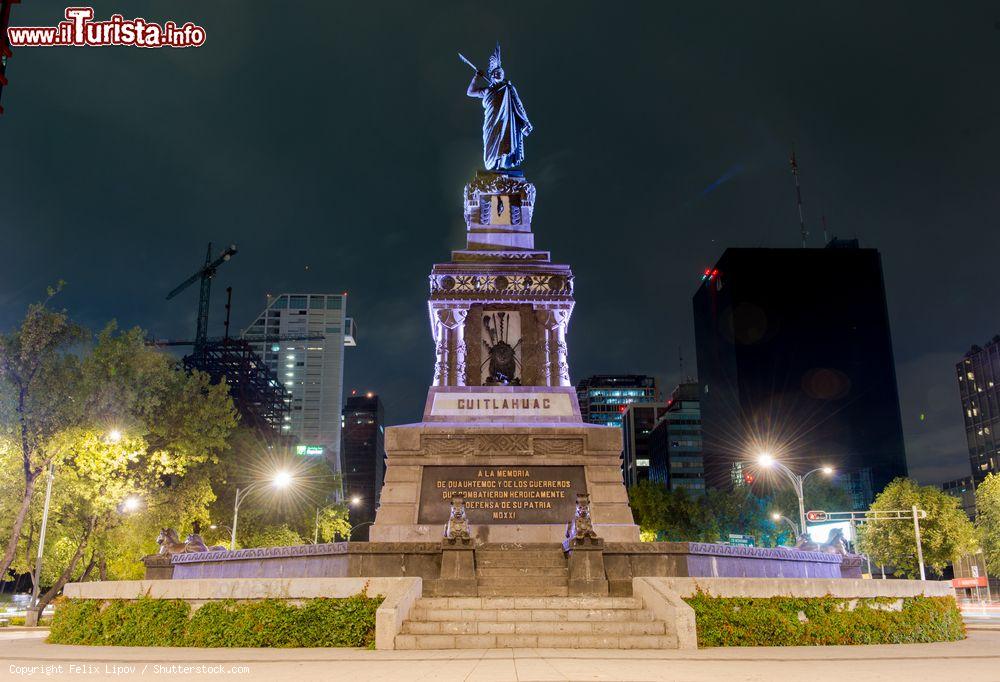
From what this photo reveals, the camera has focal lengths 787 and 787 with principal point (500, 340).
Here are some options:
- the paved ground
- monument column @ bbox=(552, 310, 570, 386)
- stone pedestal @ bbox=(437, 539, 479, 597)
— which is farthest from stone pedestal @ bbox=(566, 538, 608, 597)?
monument column @ bbox=(552, 310, 570, 386)

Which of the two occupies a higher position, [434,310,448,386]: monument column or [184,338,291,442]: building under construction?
[184,338,291,442]: building under construction

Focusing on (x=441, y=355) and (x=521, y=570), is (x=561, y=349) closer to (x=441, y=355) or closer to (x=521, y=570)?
(x=441, y=355)

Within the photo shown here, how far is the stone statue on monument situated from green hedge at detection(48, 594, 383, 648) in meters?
22.4

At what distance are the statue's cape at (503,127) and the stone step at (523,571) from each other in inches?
762

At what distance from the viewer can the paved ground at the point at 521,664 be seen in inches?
415

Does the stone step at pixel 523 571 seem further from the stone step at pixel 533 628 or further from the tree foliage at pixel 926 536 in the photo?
the tree foliage at pixel 926 536

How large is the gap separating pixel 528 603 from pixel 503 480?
6.75m

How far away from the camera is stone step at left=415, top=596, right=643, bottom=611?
15359 mm

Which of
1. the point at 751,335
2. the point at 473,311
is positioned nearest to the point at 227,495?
the point at 473,311

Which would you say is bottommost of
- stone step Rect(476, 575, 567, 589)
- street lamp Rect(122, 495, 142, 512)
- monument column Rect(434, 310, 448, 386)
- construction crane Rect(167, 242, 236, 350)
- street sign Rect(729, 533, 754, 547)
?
stone step Rect(476, 575, 567, 589)

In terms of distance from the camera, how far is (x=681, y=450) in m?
171

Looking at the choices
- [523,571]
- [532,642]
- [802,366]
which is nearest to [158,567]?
[523,571]

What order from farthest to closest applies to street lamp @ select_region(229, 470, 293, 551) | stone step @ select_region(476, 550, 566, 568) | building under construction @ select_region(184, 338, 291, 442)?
building under construction @ select_region(184, 338, 291, 442) → street lamp @ select_region(229, 470, 293, 551) → stone step @ select_region(476, 550, 566, 568)

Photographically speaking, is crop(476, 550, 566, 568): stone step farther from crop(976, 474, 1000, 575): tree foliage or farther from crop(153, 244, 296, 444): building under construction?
crop(153, 244, 296, 444): building under construction
